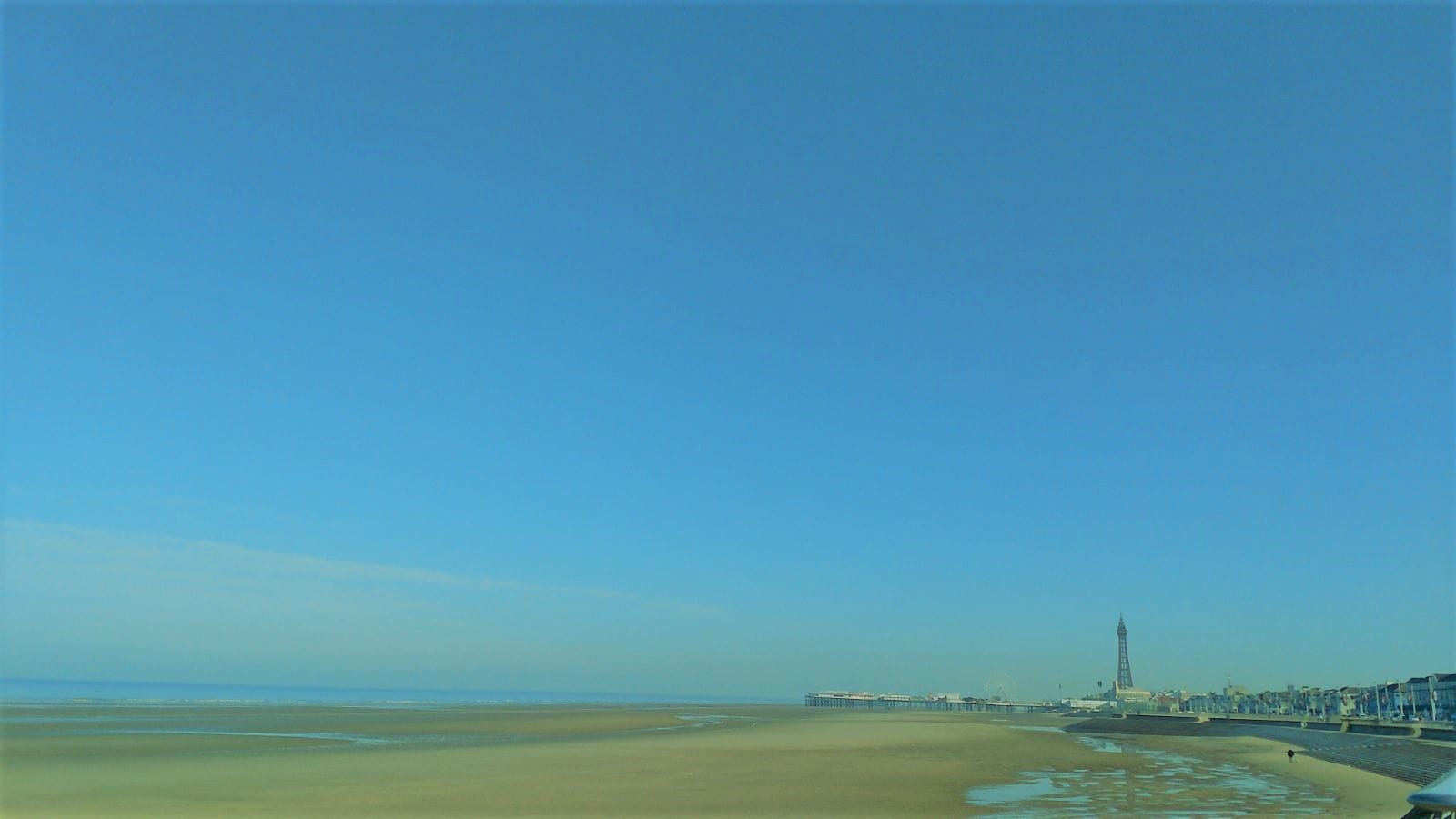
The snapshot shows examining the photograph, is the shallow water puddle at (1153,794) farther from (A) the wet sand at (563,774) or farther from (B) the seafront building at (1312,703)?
(B) the seafront building at (1312,703)

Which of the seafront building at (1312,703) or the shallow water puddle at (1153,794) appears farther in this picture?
the seafront building at (1312,703)

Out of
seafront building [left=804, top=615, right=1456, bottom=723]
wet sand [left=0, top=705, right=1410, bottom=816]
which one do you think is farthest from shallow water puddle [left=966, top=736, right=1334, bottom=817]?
seafront building [left=804, top=615, right=1456, bottom=723]

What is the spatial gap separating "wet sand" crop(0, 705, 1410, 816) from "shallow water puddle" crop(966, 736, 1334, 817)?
0.25 metres

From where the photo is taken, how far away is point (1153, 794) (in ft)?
92.3

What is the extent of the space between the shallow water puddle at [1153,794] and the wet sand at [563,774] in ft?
0.81

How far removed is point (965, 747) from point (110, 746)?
4208 cm

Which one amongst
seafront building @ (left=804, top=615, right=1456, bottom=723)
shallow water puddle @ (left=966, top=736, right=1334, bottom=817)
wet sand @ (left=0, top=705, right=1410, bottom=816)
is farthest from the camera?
seafront building @ (left=804, top=615, right=1456, bottom=723)

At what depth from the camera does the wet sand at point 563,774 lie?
1007 inches

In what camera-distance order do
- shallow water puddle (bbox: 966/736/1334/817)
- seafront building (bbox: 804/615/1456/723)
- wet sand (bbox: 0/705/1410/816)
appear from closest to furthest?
shallow water puddle (bbox: 966/736/1334/817), wet sand (bbox: 0/705/1410/816), seafront building (bbox: 804/615/1456/723)

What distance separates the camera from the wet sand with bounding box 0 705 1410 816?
25578 mm

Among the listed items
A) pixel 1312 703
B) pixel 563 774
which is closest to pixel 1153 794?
pixel 563 774

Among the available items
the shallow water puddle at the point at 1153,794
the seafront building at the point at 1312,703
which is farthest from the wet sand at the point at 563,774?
the seafront building at the point at 1312,703

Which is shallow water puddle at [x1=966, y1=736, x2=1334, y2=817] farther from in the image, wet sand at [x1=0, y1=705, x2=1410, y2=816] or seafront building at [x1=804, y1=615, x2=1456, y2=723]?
seafront building at [x1=804, y1=615, x2=1456, y2=723]

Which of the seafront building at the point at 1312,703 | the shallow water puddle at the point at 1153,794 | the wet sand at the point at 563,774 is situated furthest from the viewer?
the seafront building at the point at 1312,703
